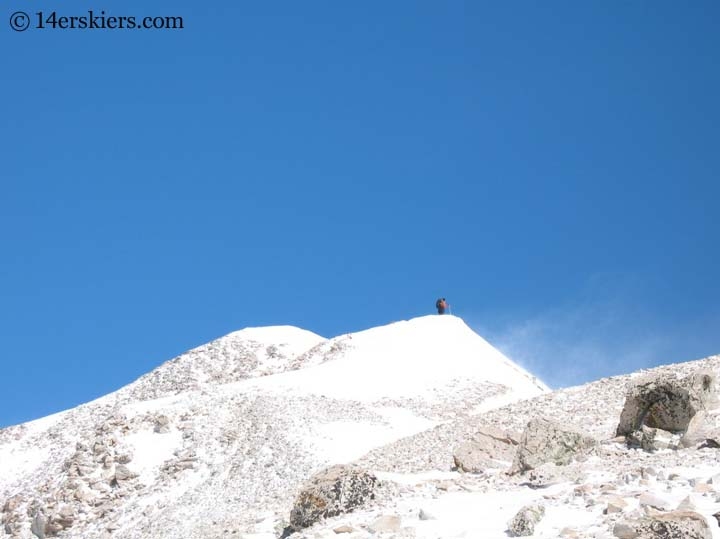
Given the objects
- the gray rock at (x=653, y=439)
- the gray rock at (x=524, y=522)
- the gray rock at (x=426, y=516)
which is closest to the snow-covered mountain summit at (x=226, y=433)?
the gray rock at (x=426, y=516)

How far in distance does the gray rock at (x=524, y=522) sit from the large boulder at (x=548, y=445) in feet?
15.0

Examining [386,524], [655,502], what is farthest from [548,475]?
[386,524]

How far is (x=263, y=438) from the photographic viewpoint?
113ft

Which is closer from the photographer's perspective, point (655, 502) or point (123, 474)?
point (655, 502)

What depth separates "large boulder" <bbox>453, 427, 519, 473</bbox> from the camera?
2197 centimetres

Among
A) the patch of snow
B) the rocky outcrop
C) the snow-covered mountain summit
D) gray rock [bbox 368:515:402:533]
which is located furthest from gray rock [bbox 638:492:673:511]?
A: the patch of snow

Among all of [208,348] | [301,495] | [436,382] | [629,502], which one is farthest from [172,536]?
[208,348]

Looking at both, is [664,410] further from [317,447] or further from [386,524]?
[317,447]

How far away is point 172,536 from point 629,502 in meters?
17.2

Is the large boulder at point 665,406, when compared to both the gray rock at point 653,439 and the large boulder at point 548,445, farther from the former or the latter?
the large boulder at point 548,445

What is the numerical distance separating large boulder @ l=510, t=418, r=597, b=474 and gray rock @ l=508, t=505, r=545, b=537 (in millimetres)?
4570

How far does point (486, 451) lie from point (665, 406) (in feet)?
15.0

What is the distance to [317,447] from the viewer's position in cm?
3319

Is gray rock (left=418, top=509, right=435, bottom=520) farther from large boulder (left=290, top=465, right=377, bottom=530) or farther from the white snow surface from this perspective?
large boulder (left=290, top=465, right=377, bottom=530)
